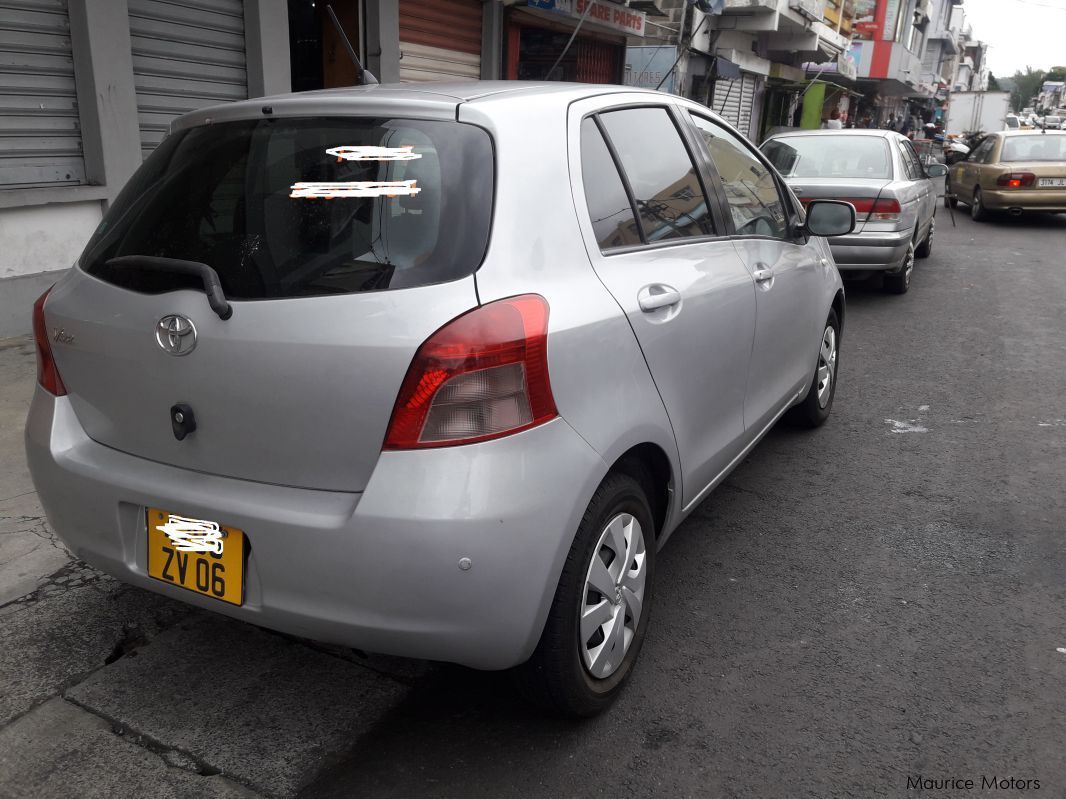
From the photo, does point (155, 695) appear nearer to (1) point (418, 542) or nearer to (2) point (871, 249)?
(1) point (418, 542)

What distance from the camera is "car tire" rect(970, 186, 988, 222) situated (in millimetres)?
15867

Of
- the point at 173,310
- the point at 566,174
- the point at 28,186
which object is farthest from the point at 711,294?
the point at 28,186

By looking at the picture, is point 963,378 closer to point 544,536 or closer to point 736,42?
point 544,536

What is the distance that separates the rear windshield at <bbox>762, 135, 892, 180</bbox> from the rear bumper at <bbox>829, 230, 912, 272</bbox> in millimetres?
713

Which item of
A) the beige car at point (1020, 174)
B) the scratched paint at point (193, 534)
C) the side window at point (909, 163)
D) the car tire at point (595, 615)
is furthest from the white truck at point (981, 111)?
the scratched paint at point (193, 534)

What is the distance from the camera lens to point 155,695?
2.61 meters

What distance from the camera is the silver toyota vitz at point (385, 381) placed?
2031 mm

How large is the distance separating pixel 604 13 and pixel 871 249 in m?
6.81

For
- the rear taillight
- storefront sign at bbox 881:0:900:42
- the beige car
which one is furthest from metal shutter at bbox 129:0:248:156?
storefront sign at bbox 881:0:900:42

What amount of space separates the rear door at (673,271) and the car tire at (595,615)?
35 centimetres

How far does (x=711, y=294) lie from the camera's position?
3.01m

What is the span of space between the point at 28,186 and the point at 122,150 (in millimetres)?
741

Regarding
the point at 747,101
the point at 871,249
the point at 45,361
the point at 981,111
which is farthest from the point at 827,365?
the point at 981,111

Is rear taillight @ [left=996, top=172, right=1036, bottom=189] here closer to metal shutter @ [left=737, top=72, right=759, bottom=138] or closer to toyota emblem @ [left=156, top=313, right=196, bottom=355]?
metal shutter @ [left=737, top=72, right=759, bottom=138]
